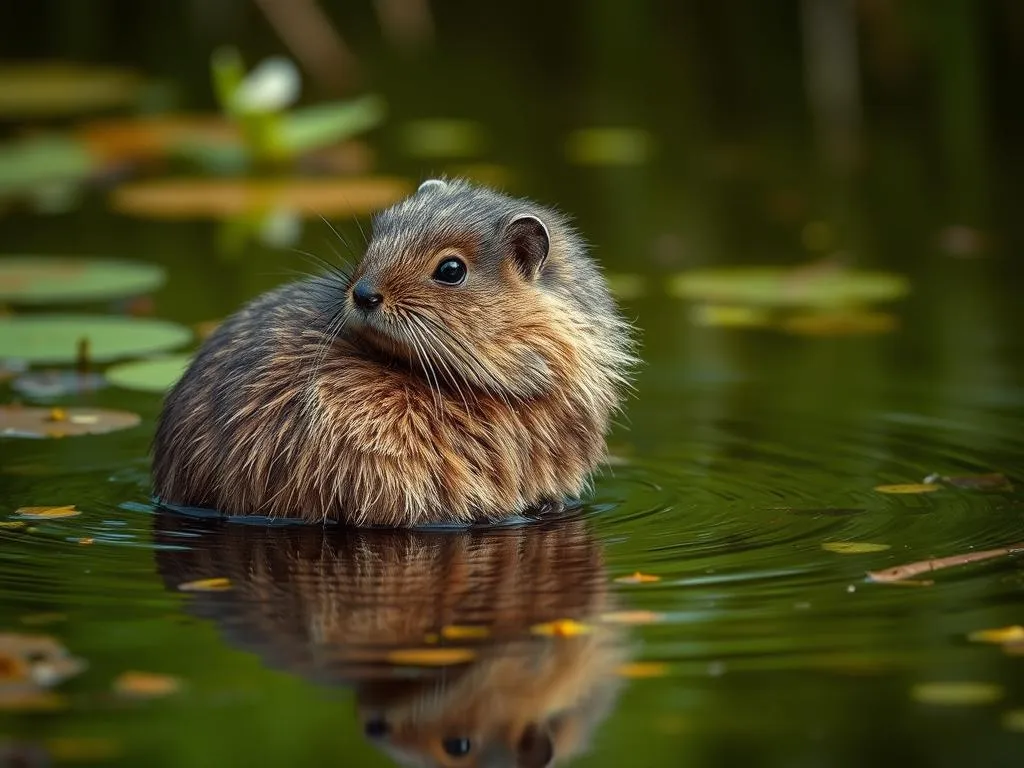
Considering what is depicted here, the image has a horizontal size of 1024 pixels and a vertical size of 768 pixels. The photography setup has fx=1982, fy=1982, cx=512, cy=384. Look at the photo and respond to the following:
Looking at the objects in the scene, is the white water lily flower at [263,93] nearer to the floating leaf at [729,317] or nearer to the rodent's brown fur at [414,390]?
the floating leaf at [729,317]

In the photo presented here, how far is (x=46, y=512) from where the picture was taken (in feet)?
22.7

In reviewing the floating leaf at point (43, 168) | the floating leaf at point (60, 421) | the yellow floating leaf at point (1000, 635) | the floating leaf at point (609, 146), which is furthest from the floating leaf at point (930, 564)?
the floating leaf at point (43, 168)

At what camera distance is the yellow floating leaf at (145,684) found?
508 centimetres

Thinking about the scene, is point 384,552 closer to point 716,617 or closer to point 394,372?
point 394,372

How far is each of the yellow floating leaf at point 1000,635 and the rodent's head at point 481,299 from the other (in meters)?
2.06

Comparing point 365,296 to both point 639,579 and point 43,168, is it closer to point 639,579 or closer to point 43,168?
point 639,579

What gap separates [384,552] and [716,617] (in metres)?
1.31

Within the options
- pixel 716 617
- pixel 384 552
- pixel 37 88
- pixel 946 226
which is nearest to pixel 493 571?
pixel 384 552

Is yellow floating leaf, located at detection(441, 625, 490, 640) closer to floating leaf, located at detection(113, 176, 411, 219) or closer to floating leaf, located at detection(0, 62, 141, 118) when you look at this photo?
floating leaf, located at detection(113, 176, 411, 219)

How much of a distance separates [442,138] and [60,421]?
7560 millimetres

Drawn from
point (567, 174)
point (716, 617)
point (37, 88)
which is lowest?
point (716, 617)

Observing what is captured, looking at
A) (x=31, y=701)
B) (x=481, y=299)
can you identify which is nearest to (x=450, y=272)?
(x=481, y=299)

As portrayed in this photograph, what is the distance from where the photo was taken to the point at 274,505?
690cm

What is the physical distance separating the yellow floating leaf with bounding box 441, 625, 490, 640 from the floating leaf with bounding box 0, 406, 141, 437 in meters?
2.95
